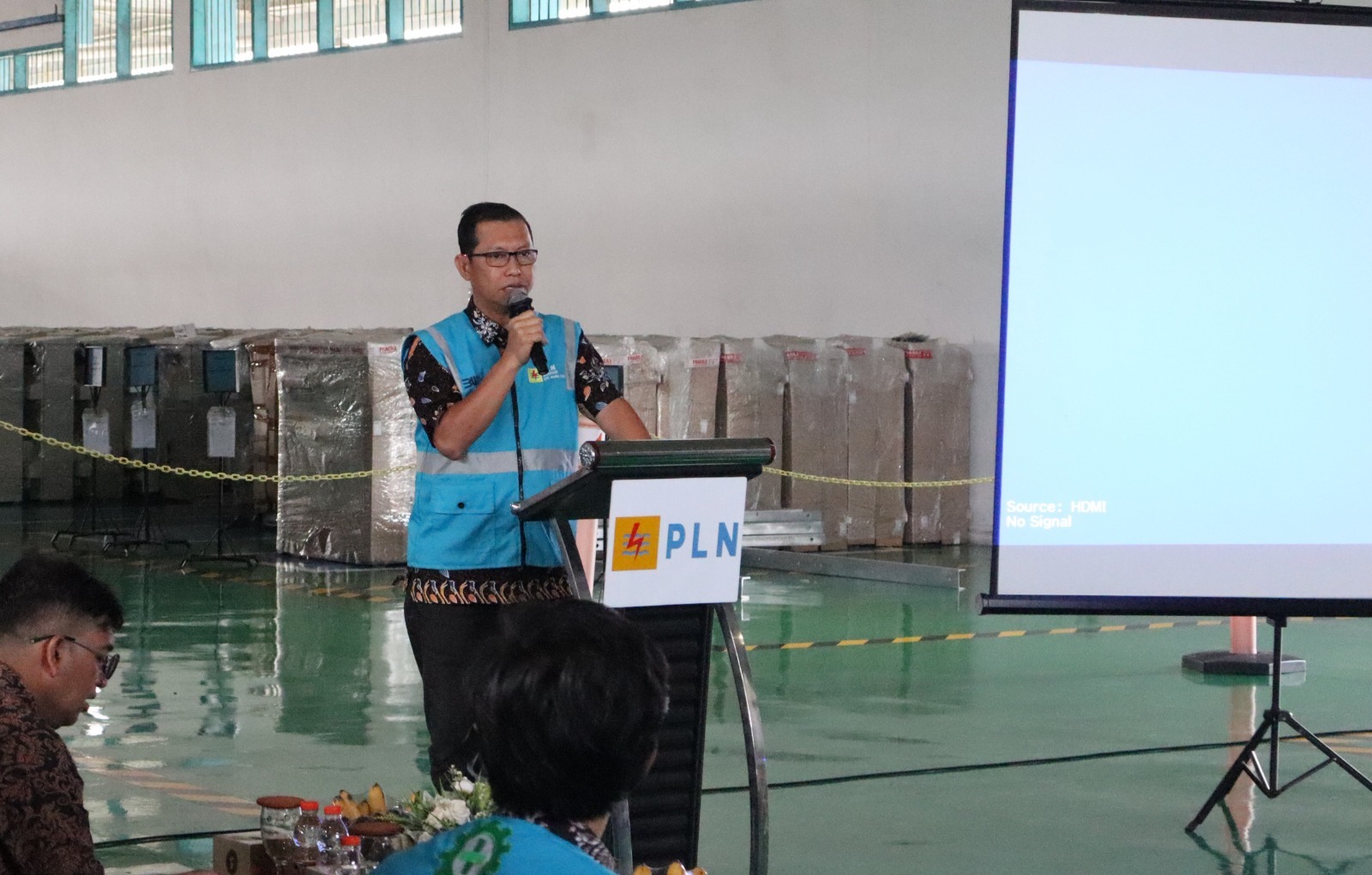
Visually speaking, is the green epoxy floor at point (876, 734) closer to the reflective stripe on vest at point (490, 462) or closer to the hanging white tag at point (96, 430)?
the reflective stripe on vest at point (490, 462)

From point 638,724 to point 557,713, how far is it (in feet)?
→ 0.36

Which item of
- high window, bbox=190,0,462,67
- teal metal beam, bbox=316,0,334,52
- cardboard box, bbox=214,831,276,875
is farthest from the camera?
teal metal beam, bbox=316,0,334,52

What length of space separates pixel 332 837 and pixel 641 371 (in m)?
10.3

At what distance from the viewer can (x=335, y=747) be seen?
283 inches

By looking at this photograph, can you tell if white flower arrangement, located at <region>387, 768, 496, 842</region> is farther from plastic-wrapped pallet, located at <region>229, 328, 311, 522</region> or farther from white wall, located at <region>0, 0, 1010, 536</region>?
white wall, located at <region>0, 0, 1010, 536</region>

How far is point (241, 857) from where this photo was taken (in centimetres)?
380

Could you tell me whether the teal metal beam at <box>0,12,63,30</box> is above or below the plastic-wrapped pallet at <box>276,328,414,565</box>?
above

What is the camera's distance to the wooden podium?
364 centimetres

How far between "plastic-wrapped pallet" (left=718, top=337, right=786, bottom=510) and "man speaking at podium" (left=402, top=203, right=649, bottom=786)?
32.4 feet

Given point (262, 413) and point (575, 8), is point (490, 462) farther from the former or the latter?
point (575, 8)

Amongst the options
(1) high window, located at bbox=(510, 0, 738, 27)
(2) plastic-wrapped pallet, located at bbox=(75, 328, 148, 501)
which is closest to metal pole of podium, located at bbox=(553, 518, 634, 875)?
(2) plastic-wrapped pallet, located at bbox=(75, 328, 148, 501)

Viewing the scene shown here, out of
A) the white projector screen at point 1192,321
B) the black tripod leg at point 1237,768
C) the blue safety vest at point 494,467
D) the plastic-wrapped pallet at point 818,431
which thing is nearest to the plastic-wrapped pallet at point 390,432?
the plastic-wrapped pallet at point 818,431

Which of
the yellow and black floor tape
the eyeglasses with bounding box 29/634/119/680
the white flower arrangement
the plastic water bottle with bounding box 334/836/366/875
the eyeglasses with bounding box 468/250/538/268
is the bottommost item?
the yellow and black floor tape

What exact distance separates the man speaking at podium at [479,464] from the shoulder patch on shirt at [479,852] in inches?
76.9
